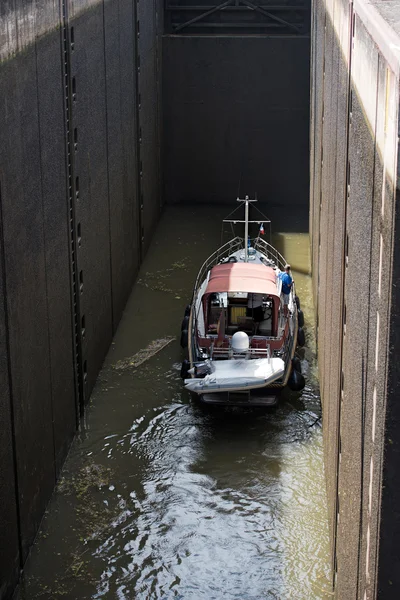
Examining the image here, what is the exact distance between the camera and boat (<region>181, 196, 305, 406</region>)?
13.5m

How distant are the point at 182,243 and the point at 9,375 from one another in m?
11.1

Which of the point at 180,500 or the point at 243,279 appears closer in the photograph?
the point at 180,500

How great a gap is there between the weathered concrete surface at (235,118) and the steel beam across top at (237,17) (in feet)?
1.43

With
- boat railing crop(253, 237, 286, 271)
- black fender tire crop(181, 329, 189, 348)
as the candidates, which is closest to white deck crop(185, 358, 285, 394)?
black fender tire crop(181, 329, 189, 348)

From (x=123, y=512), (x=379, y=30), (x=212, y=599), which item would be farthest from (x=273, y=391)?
(x=379, y=30)

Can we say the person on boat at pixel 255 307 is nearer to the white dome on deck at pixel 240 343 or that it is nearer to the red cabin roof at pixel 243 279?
the red cabin roof at pixel 243 279

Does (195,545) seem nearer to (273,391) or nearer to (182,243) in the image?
(273,391)

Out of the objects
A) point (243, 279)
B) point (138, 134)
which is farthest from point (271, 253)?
point (138, 134)

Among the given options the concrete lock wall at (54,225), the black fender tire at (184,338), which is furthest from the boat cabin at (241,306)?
the concrete lock wall at (54,225)

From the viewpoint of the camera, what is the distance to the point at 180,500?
38.9 feet

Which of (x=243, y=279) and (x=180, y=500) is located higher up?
(x=243, y=279)

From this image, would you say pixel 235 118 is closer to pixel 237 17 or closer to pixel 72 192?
pixel 237 17

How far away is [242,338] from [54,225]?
3.46 metres

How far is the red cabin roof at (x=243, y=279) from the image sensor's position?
1477cm
